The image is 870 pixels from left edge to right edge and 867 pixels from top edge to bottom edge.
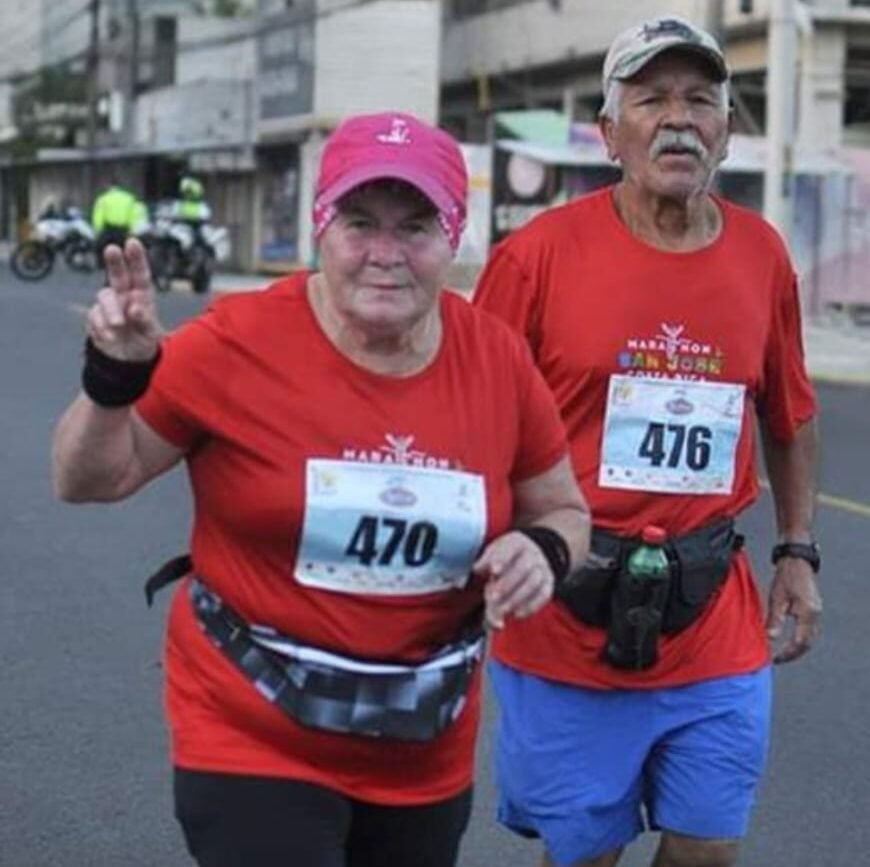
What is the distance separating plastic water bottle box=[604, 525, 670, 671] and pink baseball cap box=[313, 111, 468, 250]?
1.00 m

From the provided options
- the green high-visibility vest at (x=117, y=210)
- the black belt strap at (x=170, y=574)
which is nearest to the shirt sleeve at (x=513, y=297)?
the black belt strap at (x=170, y=574)

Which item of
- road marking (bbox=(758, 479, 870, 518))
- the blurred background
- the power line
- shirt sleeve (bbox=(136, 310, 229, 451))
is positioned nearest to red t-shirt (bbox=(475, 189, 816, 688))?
shirt sleeve (bbox=(136, 310, 229, 451))

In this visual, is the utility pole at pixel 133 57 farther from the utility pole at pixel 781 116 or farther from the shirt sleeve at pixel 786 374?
the shirt sleeve at pixel 786 374

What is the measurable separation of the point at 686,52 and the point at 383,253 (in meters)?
1.14

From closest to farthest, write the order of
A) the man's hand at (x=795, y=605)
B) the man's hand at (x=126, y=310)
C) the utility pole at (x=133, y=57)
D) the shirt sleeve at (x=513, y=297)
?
the man's hand at (x=126, y=310)
the shirt sleeve at (x=513, y=297)
the man's hand at (x=795, y=605)
the utility pole at (x=133, y=57)

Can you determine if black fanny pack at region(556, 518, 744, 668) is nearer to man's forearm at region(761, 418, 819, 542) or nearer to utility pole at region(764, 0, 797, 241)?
man's forearm at region(761, 418, 819, 542)

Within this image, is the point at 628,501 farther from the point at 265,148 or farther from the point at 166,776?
the point at 265,148

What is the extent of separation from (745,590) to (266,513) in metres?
1.41

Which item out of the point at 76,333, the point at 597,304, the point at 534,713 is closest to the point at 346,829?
the point at 534,713

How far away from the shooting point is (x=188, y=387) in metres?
3.22

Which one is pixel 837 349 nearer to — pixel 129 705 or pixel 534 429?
pixel 129 705

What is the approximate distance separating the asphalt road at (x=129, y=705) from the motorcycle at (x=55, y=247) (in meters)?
24.8

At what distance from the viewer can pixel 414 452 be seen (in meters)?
3.26

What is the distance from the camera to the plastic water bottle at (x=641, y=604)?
4.08m
